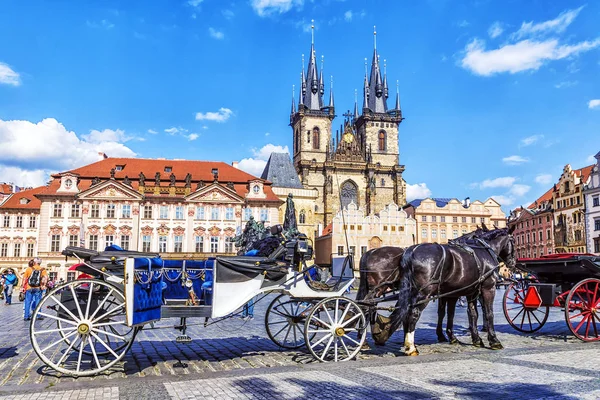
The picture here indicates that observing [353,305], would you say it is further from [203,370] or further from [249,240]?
[249,240]

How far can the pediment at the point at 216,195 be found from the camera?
1815 inches

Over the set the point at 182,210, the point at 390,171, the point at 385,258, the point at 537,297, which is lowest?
the point at 537,297

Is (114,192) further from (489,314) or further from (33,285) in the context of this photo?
(489,314)

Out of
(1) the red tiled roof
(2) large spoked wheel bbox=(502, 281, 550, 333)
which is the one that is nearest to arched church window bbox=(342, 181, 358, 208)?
(1) the red tiled roof

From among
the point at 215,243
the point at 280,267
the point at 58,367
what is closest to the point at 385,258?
the point at 280,267

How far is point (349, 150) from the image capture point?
244 feet

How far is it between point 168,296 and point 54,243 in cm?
4143

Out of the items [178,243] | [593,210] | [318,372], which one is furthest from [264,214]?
[318,372]

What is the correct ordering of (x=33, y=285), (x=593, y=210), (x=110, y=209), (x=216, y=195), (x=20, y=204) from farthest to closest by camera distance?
(x=593, y=210), (x=20, y=204), (x=216, y=195), (x=110, y=209), (x=33, y=285)

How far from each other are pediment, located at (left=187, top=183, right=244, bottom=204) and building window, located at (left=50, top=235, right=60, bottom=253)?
1152cm

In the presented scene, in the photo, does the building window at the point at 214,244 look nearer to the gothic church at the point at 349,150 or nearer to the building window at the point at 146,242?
the building window at the point at 146,242

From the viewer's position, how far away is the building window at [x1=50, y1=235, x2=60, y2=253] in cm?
4453

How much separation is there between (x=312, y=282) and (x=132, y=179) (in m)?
42.2

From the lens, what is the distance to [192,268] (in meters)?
7.52
